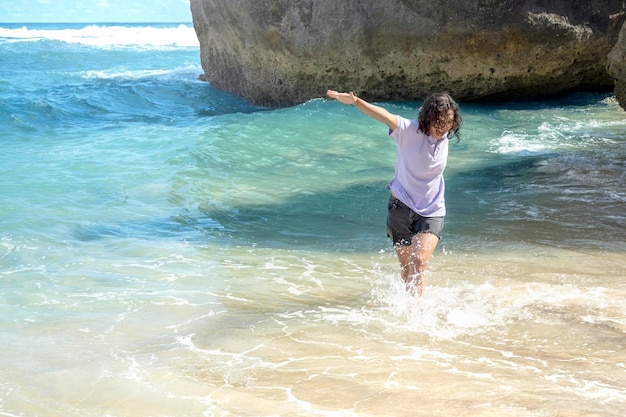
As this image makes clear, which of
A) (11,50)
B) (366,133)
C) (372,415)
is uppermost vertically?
(372,415)

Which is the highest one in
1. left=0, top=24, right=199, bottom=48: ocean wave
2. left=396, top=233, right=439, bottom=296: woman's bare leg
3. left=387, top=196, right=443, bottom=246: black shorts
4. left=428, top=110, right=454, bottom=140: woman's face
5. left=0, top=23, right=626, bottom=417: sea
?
left=428, top=110, right=454, bottom=140: woman's face

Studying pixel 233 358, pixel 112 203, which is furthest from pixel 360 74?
pixel 233 358

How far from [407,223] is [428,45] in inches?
413

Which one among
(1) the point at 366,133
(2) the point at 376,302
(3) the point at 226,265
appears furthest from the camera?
(1) the point at 366,133

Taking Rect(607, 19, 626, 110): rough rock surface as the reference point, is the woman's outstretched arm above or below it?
above

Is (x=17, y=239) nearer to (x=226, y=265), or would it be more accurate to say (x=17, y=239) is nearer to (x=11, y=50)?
(x=226, y=265)

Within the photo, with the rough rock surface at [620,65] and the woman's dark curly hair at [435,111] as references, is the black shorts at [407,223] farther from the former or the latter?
the rough rock surface at [620,65]

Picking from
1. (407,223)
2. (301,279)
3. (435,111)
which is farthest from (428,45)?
(435,111)

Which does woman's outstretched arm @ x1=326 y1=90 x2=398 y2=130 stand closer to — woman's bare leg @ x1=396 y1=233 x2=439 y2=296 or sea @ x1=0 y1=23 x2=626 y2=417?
woman's bare leg @ x1=396 y1=233 x2=439 y2=296

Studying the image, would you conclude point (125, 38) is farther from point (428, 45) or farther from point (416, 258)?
point (416, 258)

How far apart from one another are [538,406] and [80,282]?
388 centimetres

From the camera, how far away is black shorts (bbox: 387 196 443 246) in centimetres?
532

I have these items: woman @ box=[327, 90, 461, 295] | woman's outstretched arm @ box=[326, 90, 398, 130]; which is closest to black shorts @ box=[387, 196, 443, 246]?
woman @ box=[327, 90, 461, 295]

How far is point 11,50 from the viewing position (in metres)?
37.4
